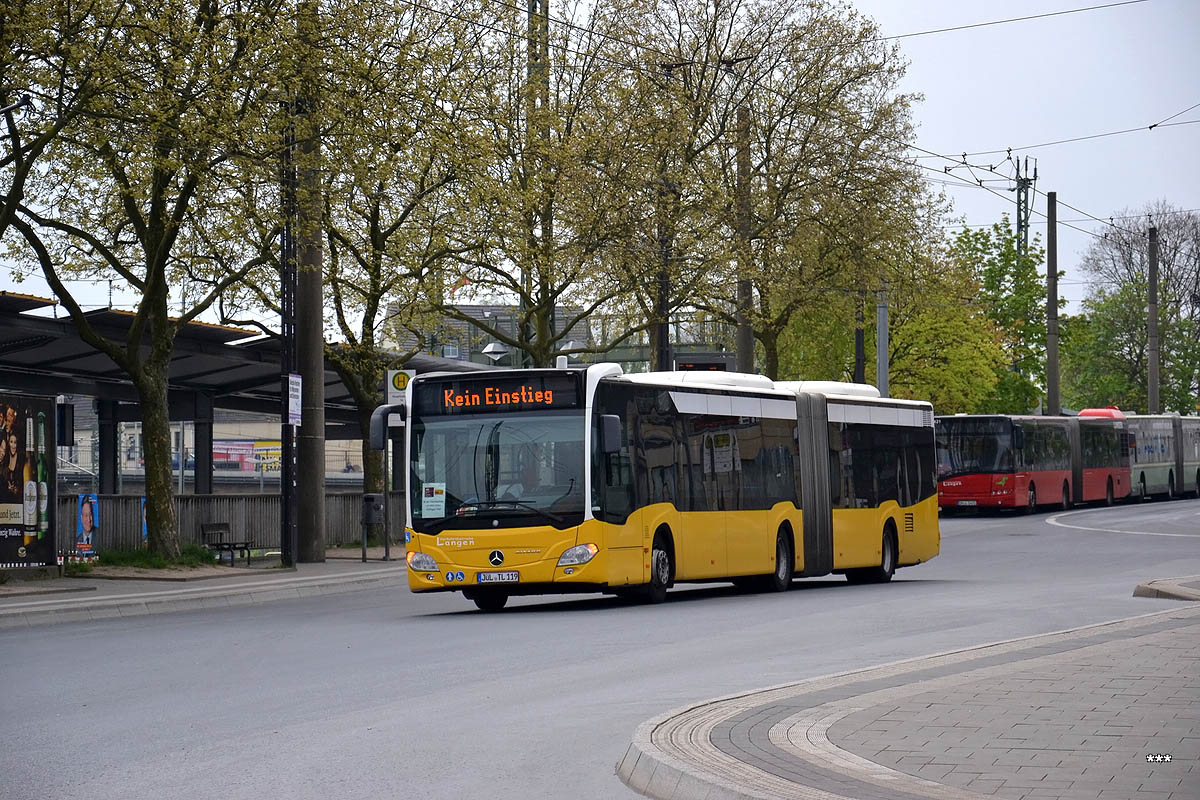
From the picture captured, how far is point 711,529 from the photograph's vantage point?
71.4ft

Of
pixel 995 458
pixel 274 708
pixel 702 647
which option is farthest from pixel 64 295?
pixel 995 458

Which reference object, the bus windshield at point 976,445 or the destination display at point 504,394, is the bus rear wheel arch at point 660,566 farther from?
the bus windshield at point 976,445

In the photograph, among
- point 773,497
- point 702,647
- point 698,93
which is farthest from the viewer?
point 698,93

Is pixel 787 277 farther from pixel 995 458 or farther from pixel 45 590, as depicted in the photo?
pixel 45 590

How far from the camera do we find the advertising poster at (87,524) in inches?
1054

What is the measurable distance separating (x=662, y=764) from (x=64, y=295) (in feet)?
66.2

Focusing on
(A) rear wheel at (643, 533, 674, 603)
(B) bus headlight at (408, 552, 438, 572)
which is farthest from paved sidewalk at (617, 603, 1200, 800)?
(A) rear wheel at (643, 533, 674, 603)

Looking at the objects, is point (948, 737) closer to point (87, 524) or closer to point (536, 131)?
point (87, 524)

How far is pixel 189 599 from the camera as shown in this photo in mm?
21891

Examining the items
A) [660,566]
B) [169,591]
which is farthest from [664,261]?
[169,591]

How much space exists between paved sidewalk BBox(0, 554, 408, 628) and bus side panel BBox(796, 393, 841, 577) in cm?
659

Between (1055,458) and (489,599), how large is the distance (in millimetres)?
36541

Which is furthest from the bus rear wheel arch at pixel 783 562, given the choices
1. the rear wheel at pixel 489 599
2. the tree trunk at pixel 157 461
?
the tree trunk at pixel 157 461

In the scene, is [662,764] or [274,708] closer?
[662,764]
